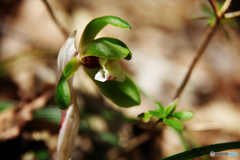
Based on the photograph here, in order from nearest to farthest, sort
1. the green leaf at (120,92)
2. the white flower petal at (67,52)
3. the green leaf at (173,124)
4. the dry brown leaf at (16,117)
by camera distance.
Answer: the green leaf at (173,124)
the white flower petal at (67,52)
the green leaf at (120,92)
the dry brown leaf at (16,117)

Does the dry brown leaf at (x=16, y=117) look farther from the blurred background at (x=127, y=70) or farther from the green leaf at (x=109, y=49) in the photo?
the green leaf at (x=109, y=49)

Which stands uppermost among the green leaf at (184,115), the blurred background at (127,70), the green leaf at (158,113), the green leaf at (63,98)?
the blurred background at (127,70)

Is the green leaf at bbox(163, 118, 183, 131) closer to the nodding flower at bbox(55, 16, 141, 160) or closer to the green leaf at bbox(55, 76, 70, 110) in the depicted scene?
the nodding flower at bbox(55, 16, 141, 160)

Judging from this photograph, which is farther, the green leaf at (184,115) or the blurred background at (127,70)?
the blurred background at (127,70)

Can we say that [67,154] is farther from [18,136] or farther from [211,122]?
[211,122]

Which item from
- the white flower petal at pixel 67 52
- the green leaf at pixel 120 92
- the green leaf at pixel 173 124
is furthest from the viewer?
the green leaf at pixel 120 92

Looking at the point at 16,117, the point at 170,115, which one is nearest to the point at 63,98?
the point at 170,115

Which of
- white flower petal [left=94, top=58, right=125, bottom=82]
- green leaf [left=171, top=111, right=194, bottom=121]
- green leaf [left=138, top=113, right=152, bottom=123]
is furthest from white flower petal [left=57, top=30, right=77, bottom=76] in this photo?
green leaf [left=171, top=111, right=194, bottom=121]

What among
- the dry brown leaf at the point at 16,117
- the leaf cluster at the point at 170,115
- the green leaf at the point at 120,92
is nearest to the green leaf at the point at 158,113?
the leaf cluster at the point at 170,115
